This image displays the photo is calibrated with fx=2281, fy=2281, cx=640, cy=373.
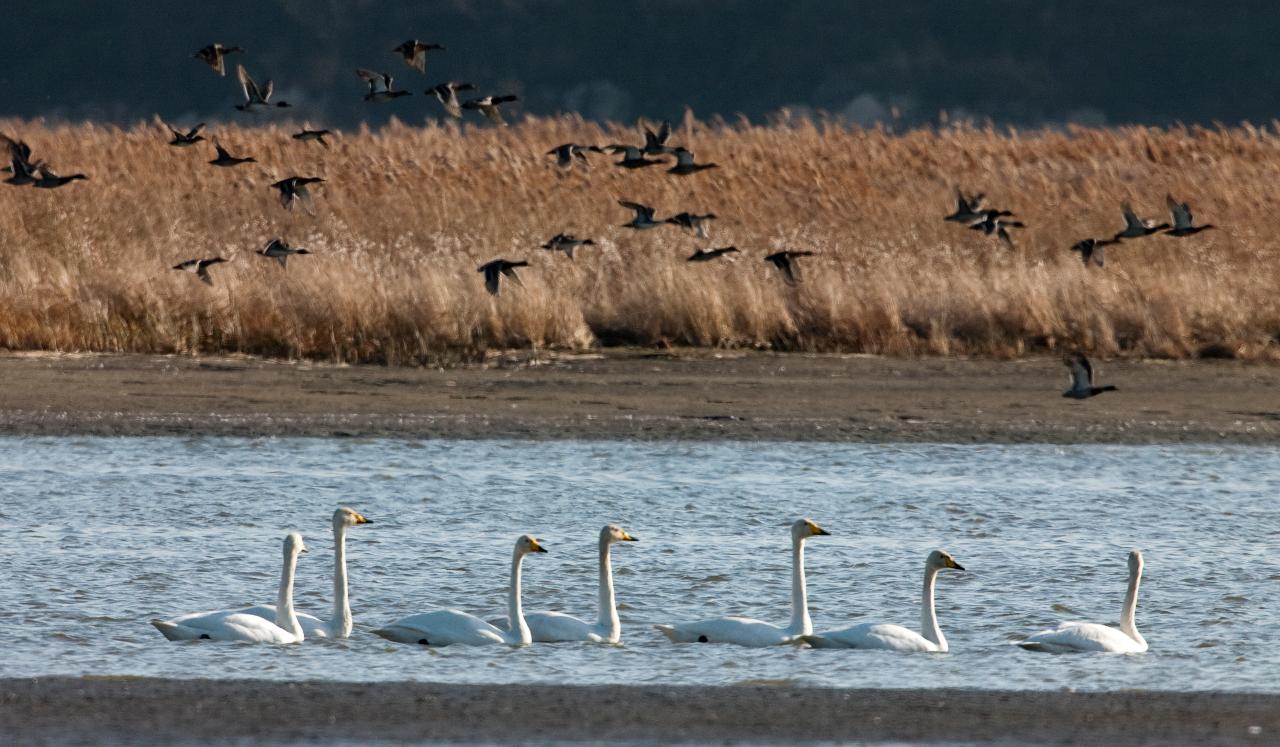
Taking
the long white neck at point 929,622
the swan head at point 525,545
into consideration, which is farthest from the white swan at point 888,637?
the swan head at point 525,545

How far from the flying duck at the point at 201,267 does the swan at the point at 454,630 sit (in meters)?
8.73

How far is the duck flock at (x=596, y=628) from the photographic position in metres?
9.06

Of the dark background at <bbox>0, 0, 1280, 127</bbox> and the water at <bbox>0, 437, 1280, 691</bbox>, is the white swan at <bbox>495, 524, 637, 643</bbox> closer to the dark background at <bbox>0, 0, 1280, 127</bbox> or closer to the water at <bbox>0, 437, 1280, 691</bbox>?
the water at <bbox>0, 437, 1280, 691</bbox>

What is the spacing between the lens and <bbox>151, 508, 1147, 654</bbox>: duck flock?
9062 millimetres

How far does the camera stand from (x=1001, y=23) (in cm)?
7338

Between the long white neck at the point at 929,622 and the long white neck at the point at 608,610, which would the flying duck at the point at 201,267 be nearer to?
the long white neck at the point at 608,610

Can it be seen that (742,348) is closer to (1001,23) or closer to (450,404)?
(450,404)

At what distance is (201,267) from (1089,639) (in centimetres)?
1030

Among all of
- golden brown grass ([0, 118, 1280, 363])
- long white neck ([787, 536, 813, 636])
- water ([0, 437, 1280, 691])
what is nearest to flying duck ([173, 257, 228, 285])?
golden brown grass ([0, 118, 1280, 363])

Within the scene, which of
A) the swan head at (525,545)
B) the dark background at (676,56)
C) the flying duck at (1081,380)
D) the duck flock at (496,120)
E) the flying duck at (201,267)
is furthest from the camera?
the dark background at (676,56)

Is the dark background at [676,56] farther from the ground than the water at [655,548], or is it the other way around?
the dark background at [676,56]

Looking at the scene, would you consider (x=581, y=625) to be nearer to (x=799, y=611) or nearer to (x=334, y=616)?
(x=799, y=611)

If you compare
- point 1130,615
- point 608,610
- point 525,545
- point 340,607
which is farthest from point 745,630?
point 340,607

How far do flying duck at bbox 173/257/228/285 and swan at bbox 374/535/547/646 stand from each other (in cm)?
873
